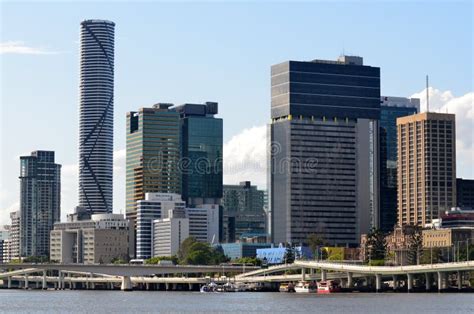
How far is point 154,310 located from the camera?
6831 inches

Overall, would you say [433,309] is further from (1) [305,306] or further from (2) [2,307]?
(2) [2,307]

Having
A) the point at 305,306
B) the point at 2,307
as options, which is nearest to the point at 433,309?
the point at 305,306

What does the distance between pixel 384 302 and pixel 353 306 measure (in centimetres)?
1121

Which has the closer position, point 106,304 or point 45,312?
point 45,312

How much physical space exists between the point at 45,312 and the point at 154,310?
13.6 metres

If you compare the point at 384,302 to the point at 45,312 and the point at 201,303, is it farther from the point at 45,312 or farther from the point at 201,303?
the point at 45,312

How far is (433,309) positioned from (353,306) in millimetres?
14554

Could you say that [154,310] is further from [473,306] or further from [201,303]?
[473,306]

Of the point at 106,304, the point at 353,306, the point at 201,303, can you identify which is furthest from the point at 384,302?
the point at 106,304

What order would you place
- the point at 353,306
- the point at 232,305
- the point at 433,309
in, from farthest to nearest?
1. the point at 232,305
2. the point at 353,306
3. the point at 433,309

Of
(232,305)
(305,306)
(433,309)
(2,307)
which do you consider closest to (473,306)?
(433,309)

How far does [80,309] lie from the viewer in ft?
590

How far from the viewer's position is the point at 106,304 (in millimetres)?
198375

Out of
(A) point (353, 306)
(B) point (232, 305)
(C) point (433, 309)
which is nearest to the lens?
(C) point (433, 309)
